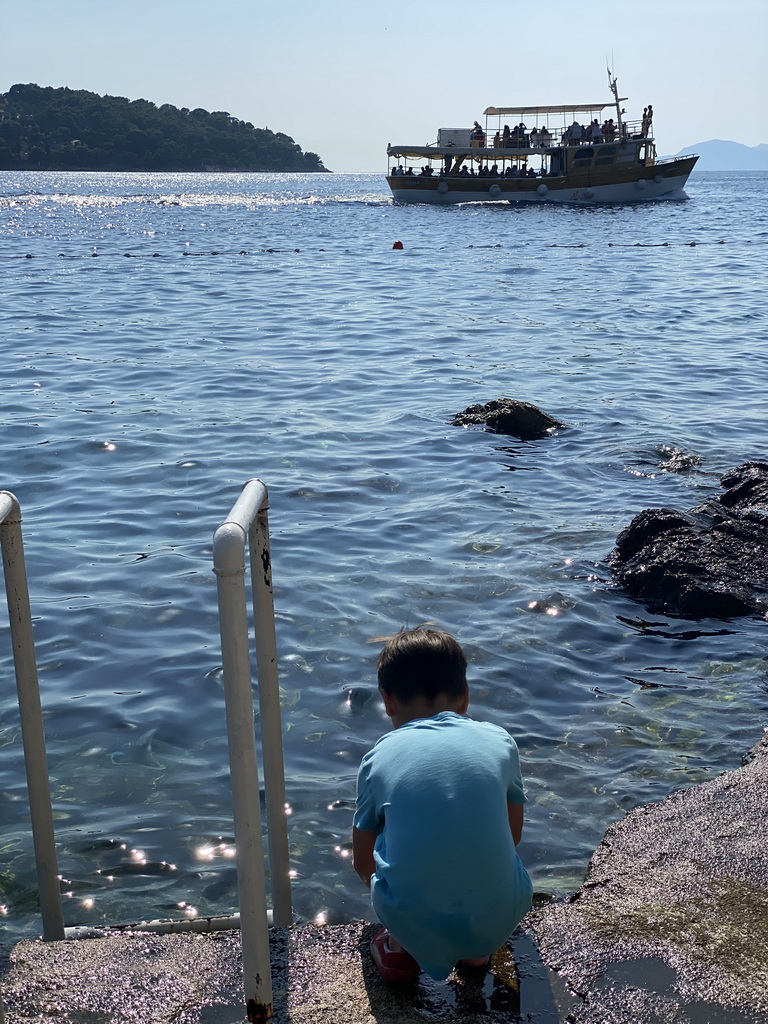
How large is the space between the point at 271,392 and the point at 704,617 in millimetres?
6682

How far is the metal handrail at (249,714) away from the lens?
1906mm

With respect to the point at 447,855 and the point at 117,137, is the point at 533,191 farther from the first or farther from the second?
the point at 117,137

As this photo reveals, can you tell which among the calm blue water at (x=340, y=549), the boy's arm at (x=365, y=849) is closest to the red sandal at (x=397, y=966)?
the boy's arm at (x=365, y=849)

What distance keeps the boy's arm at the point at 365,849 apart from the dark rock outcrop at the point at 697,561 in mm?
3728

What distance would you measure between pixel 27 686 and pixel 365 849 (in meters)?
0.92

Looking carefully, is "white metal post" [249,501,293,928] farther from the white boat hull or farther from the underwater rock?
the white boat hull

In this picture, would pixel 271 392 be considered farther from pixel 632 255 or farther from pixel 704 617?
pixel 632 255

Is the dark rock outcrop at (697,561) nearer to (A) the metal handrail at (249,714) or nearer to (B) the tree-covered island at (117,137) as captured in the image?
(A) the metal handrail at (249,714)

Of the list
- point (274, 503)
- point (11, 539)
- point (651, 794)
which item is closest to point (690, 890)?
point (651, 794)

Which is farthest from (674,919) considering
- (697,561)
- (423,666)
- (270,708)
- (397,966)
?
(697,561)

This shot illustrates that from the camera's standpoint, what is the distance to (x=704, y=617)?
570cm

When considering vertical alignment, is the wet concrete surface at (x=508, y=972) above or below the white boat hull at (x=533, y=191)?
below

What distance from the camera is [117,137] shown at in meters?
137

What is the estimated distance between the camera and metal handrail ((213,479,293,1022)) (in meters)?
1.91
